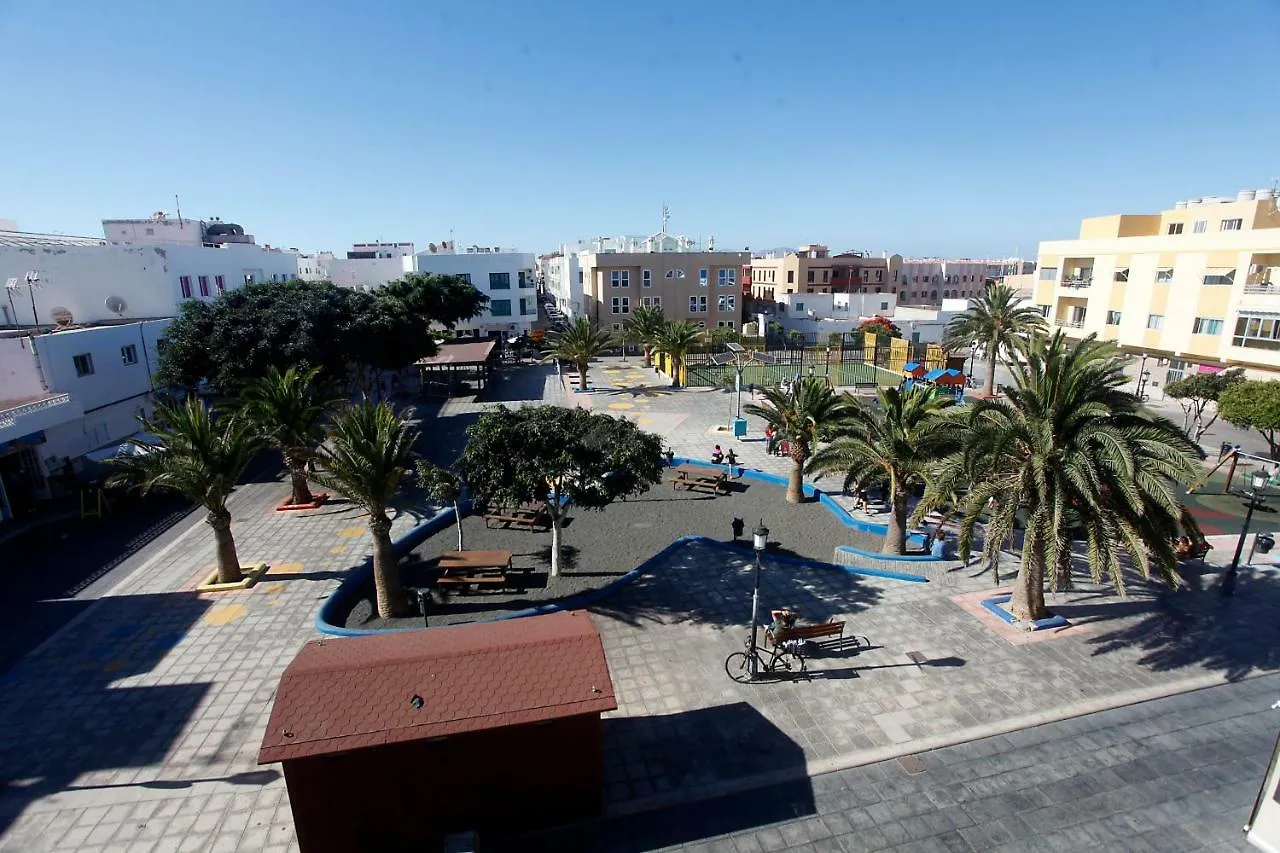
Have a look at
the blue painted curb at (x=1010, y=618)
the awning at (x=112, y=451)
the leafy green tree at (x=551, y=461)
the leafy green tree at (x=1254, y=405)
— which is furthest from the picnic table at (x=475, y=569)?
the leafy green tree at (x=1254, y=405)

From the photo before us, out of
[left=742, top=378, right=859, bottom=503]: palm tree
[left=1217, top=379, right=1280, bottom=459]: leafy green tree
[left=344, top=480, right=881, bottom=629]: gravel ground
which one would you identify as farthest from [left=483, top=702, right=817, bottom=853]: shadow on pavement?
[left=1217, top=379, right=1280, bottom=459]: leafy green tree

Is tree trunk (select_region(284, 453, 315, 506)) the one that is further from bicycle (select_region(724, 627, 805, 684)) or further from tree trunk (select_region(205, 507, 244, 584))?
bicycle (select_region(724, 627, 805, 684))

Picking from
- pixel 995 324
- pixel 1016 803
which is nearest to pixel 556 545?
pixel 1016 803

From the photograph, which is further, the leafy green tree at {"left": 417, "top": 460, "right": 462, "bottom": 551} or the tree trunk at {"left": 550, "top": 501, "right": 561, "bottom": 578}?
the tree trunk at {"left": 550, "top": 501, "right": 561, "bottom": 578}

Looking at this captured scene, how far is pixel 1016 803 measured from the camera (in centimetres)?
920

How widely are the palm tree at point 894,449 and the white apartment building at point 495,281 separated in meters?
44.5

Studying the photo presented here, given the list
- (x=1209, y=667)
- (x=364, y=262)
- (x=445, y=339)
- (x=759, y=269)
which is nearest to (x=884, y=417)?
(x=1209, y=667)

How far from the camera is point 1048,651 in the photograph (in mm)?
12695

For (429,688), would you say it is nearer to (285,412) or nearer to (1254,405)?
(285,412)

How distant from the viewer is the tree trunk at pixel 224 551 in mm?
15227

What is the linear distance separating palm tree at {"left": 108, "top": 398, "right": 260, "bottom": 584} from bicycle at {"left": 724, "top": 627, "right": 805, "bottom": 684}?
12105 millimetres

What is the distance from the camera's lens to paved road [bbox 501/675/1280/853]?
859cm

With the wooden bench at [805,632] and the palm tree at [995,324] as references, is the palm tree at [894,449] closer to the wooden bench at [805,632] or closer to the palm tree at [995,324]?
the wooden bench at [805,632]

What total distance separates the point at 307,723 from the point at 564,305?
7482 centimetres
